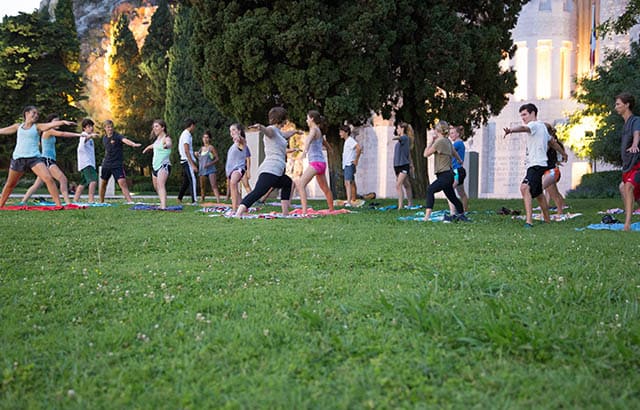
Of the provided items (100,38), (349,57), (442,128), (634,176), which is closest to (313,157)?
(442,128)

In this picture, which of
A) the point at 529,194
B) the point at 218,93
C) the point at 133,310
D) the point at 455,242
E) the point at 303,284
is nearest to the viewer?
the point at 133,310

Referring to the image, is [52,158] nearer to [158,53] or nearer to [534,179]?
[534,179]

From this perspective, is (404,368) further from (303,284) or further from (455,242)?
(455,242)

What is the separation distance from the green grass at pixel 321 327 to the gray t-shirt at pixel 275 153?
4186 millimetres

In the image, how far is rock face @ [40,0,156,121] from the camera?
50.9 meters

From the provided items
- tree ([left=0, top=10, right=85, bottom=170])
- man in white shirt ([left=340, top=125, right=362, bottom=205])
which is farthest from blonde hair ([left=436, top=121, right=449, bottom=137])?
tree ([left=0, top=10, right=85, bottom=170])

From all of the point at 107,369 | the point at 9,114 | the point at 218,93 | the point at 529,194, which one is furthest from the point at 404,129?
the point at 9,114

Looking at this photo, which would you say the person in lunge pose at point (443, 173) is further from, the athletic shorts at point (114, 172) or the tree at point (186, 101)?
the tree at point (186, 101)

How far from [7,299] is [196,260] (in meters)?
1.80

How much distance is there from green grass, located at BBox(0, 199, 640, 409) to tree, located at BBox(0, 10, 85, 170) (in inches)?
1532

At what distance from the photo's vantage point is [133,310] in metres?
3.91

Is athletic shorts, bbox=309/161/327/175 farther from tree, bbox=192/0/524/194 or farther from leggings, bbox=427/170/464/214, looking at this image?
tree, bbox=192/0/524/194

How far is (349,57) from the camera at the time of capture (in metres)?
17.7

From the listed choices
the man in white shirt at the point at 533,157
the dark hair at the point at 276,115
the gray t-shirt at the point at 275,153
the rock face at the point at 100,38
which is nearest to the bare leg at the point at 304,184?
the gray t-shirt at the point at 275,153
